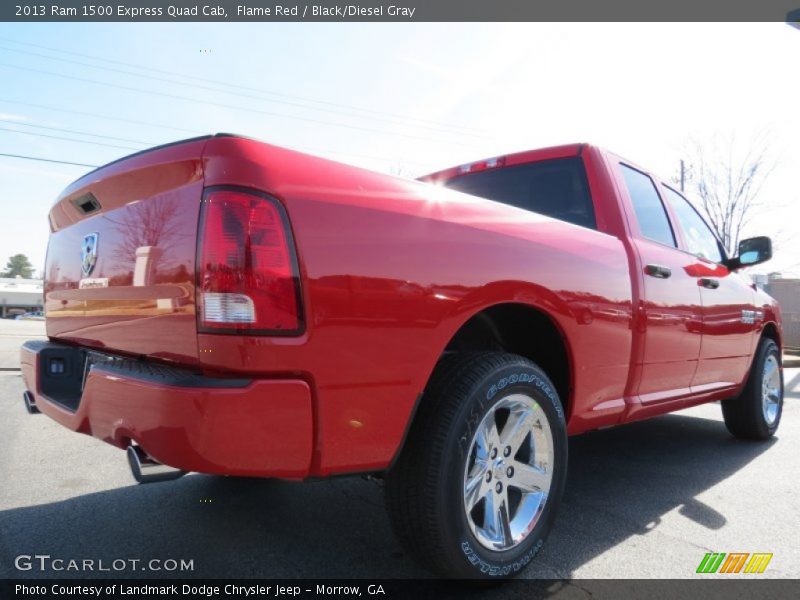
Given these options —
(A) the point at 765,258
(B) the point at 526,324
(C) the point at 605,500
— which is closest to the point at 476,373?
(B) the point at 526,324

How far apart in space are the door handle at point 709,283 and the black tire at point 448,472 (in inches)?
83.1

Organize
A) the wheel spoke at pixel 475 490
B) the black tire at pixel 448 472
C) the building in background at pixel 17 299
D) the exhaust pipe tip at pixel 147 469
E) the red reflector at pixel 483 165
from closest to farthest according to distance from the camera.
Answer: the exhaust pipe tip at pixel 147 469, the black tire at pixel 448 472, the wheel spoke at pixel 475 490, the red reflector at pixel 483 165, the building in background at pixel 17 299

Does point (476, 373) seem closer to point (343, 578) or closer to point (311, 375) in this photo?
point (311, 375)

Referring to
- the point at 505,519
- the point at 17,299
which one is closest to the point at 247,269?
the point at 505,519

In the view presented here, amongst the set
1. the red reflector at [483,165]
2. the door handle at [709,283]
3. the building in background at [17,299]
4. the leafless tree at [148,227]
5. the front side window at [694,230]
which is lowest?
the building in background at [17,299]

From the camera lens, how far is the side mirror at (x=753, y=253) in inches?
163

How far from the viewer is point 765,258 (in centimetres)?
421

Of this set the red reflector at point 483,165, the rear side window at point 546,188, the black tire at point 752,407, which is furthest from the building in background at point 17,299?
the black tire at point 752,407

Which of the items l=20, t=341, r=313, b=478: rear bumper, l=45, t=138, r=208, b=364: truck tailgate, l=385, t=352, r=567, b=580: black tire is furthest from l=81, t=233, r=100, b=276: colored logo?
l=385, t=352, r=567, b=580: black tire

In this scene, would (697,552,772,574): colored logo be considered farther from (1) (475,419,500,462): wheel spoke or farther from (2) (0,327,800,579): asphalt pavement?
(1) (475,419,500,462): wheel spoke

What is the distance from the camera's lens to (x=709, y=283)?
3582 millimetres

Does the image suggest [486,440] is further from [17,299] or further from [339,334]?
[17,299]

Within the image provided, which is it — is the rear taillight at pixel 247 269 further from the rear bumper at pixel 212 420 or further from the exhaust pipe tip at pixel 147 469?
the exhaust pipe tip at pixel 147 469

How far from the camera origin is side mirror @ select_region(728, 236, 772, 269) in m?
4.13
